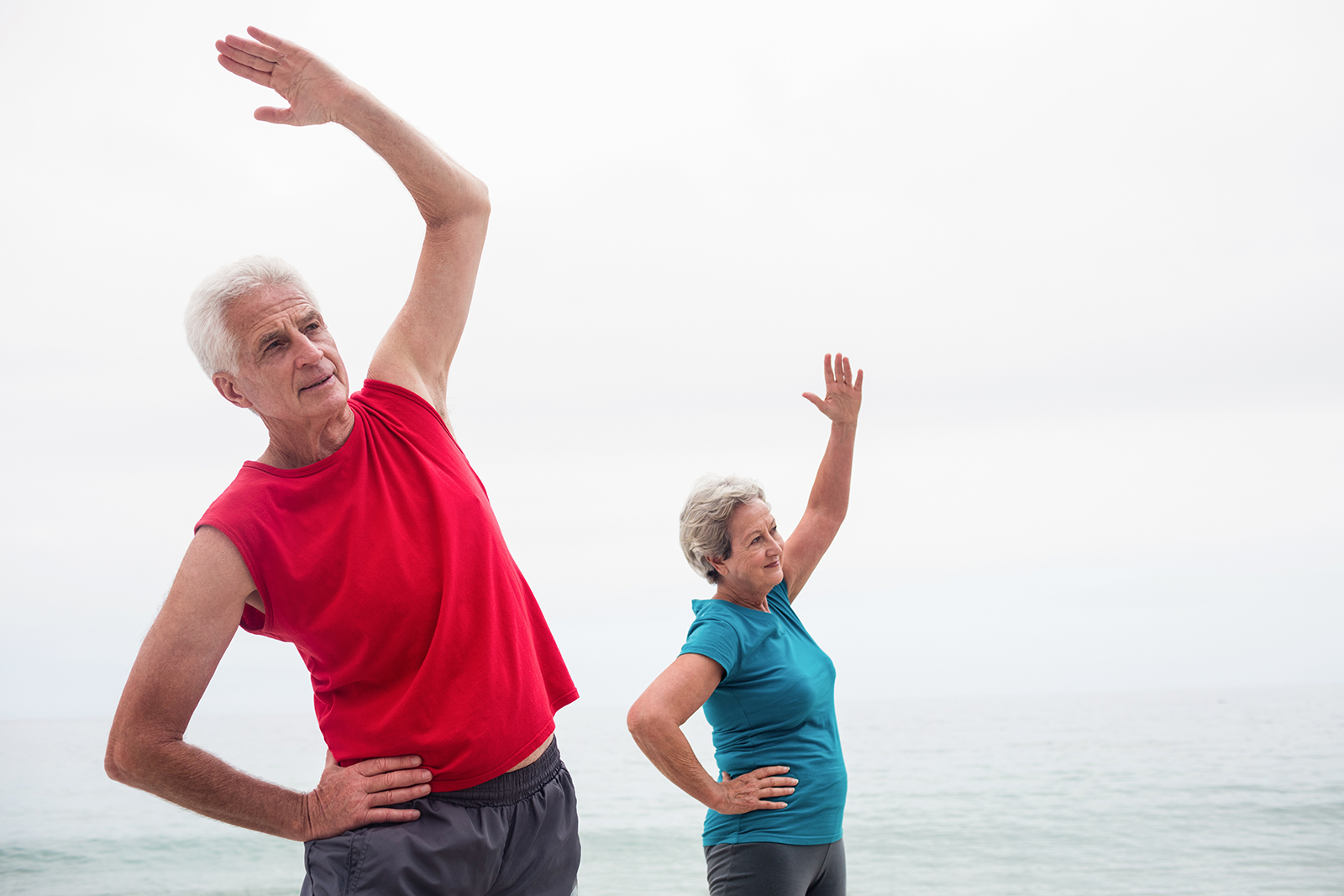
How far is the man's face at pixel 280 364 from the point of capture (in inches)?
55.5

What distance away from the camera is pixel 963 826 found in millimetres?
11195

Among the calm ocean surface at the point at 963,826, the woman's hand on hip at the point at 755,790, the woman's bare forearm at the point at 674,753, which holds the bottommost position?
the calm ocean surface at the point at 963,826

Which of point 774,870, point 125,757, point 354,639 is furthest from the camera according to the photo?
point 774,870

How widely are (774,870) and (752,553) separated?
2.48ft

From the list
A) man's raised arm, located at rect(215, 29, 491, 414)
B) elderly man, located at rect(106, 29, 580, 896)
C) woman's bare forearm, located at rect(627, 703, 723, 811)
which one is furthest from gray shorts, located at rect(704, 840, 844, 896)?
man's raised arm, located at rect(215, 29, 491, 414)

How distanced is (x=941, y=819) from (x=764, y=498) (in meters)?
10.9

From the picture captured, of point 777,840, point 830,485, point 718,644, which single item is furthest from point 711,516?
point 777,840

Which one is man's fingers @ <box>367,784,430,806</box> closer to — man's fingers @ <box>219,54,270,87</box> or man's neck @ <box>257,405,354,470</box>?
man's neck @ <box>257,405,354,470</box>

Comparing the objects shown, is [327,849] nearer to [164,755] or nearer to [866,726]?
[164,755]

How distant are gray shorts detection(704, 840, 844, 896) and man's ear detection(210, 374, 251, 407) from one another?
155 cm

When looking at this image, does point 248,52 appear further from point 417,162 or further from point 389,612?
point 389,612

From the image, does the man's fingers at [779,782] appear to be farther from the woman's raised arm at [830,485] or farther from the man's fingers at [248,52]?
the man's fingers at [248,52]

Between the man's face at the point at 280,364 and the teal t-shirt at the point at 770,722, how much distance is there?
3.99 ft

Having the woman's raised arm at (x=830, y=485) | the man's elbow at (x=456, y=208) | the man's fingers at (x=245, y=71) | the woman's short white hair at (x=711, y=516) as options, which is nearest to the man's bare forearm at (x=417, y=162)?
the man's elbow at (x=456, y=208)
